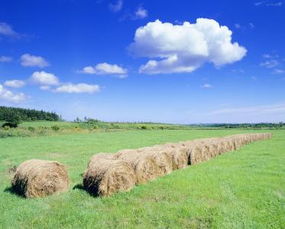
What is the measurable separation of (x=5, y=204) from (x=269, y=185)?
27.8 ft

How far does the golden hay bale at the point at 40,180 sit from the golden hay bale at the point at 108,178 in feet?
2.87

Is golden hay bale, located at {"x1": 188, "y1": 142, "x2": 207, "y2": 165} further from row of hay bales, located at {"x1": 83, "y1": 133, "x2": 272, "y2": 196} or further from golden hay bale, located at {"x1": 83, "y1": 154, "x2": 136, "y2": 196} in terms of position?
golden hay bale, located at {"x1": 83, "y1": 154, "x2": 136, "y2": 196}

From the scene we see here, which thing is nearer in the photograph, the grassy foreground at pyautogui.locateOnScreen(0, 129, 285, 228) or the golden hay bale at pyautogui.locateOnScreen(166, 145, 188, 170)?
the grassy foreground at pyautogui.locateOnScreen(0, 129, 285, 228)

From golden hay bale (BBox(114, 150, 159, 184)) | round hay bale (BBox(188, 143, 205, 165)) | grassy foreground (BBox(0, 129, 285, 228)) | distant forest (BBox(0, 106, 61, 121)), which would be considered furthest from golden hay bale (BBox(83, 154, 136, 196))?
distant forest (BBox(0, 106, 61, 121))

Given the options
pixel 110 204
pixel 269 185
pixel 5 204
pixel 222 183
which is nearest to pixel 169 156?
pixel 222 183

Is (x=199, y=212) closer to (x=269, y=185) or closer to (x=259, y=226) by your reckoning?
(x=259, y=226)

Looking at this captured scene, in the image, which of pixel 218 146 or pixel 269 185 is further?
pixel 218 146

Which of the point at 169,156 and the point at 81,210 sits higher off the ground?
the point at 169,156

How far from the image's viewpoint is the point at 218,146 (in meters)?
21.9

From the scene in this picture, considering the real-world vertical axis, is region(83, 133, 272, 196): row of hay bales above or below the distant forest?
below

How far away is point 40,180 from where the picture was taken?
10539 mm

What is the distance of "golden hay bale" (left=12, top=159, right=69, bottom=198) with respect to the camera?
10469 mm

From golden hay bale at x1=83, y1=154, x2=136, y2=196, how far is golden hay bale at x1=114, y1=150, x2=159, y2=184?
1.86 ft

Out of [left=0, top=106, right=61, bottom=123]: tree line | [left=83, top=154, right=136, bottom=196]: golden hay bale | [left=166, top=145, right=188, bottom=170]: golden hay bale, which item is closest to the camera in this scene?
[left=83, top=154, right=136, bottom=196]: golden hay bale
